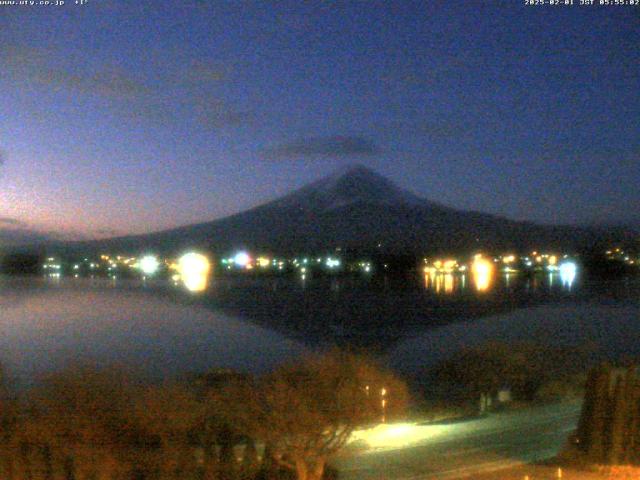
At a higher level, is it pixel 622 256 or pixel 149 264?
pixel 149 264

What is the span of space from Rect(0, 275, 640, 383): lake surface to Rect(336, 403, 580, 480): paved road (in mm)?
8571

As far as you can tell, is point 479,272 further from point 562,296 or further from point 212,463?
point 212,463

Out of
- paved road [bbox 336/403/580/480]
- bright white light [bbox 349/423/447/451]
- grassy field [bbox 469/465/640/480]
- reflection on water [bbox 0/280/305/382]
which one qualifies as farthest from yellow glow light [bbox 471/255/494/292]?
grassy field [bbox 469/465/640/480]

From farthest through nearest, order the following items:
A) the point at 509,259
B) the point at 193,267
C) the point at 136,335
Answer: the point at 193,267 < the point at 509,259 < the point at 136,335

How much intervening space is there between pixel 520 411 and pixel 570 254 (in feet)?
224

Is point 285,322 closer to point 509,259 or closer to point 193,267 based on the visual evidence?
point 193,267

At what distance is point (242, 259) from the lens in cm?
9225

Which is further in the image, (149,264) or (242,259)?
(149,264)

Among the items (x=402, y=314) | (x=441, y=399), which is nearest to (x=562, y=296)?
(x=402, y=314)

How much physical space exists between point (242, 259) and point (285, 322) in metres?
45.3

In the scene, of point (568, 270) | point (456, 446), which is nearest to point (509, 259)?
point (568, 270)

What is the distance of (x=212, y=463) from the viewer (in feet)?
31.3

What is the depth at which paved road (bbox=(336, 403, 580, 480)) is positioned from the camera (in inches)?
503

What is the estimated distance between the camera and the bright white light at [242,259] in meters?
91.2
